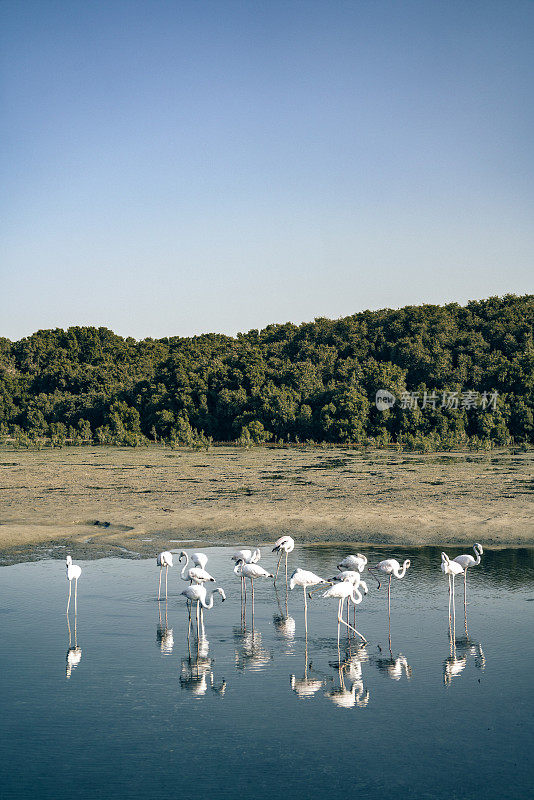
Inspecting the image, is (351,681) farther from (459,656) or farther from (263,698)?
(459,656)

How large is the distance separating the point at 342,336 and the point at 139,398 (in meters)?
21.4

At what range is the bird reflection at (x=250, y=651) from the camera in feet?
31.3

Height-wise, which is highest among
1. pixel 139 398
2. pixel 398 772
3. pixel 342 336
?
pixel 342 336

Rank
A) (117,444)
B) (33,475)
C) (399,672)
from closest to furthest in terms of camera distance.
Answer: (399,672) → (33,475) → (117,444)

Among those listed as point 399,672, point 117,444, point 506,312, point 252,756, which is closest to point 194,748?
point 252,756

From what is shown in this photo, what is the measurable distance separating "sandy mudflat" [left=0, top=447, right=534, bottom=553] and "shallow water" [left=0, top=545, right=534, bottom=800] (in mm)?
4569

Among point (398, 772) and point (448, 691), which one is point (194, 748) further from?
point (448, 691)

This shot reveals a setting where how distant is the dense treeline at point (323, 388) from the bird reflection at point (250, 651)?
119 ft

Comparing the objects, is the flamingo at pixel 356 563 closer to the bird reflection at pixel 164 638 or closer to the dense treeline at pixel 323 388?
the bird reflection at pixel 164 638

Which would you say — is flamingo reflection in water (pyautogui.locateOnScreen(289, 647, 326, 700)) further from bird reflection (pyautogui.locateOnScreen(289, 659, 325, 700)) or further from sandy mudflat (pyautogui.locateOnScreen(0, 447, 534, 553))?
sandy mudflat (pyautogui.locateOnScreen(0, 447, 534, 553))

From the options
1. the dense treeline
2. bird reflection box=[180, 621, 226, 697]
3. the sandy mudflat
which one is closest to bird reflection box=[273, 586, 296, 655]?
bird reflection box=[180, 621, 226, 697]

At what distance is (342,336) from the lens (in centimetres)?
7131

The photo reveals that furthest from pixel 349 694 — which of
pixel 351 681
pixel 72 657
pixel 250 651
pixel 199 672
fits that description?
pixel 72 657

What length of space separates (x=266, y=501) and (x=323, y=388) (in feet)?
125
